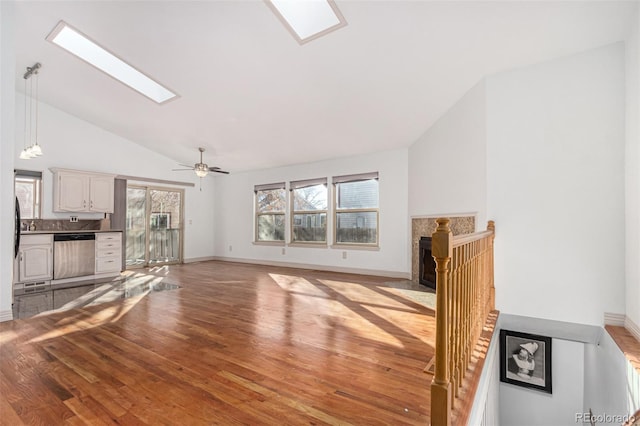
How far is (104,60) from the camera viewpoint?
13.9ft

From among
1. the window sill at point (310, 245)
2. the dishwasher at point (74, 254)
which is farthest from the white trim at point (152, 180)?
the window sill at point (310, 245)

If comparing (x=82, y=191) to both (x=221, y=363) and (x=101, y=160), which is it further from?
(x=221, y=363)

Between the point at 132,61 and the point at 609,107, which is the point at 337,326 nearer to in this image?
the point at 609,107

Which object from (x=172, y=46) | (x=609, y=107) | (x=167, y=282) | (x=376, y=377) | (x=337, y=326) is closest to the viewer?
(x=376, y=377)

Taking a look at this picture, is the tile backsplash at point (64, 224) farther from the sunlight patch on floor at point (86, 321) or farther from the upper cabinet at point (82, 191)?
the sunlight patch on floor at point (86, 321)

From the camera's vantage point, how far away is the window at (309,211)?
6516mm

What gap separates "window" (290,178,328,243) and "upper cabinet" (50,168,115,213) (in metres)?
3.80

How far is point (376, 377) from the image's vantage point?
6.42 ft

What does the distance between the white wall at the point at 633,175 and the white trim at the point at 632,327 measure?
0.01 meters

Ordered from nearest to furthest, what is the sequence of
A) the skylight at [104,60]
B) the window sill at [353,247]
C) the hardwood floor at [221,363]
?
the hardwood floor at [221,363] < the skylight at [104,60] < the window sill at [353,247]

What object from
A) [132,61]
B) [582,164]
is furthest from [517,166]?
[132,61]

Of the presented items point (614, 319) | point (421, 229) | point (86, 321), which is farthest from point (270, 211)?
point (614, 319)

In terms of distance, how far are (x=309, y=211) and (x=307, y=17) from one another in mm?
4220

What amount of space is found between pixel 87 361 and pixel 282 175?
212 inches
